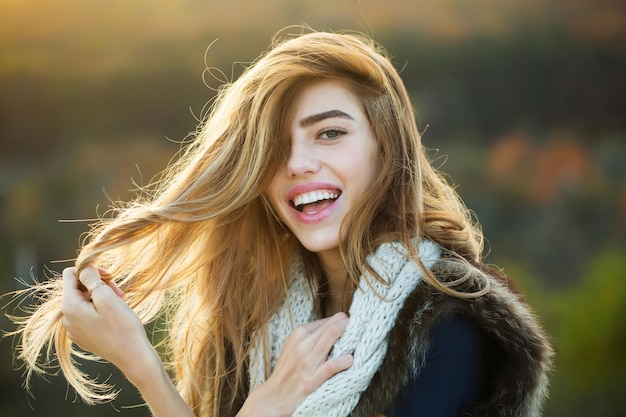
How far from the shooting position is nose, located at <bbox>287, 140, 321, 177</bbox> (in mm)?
1941

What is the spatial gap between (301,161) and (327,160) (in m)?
0.07

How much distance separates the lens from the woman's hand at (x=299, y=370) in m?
1.83

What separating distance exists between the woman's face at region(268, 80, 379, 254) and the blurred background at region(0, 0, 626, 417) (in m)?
3.66

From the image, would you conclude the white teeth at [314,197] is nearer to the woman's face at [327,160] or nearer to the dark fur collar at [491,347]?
the woman's face at [327,160]

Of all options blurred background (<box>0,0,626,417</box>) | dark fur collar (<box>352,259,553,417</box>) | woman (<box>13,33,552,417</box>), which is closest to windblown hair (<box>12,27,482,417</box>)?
woman (<box>13,33,552,417</box>)

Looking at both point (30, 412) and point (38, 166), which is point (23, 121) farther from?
point (30, 412)

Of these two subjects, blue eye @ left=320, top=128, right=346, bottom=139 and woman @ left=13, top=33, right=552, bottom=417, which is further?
blue eye @ left=320, top=128, right=346, bottom=139

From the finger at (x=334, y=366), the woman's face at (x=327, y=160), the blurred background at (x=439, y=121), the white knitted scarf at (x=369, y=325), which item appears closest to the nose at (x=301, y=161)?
the woman's face at (x=327, y=160)

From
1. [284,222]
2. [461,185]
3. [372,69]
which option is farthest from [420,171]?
[461,185]

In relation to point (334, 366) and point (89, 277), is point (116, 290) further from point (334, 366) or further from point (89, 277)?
point (334, 366)

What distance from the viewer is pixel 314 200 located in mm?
1959

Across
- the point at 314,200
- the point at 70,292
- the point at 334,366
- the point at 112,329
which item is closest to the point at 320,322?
Answer: the point at 334,366

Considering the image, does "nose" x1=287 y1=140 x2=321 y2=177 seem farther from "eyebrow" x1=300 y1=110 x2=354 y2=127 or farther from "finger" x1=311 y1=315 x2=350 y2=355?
"finger" x1=311 y1=315 x2=350 y2=355

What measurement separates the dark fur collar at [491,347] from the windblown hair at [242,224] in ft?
0.71
